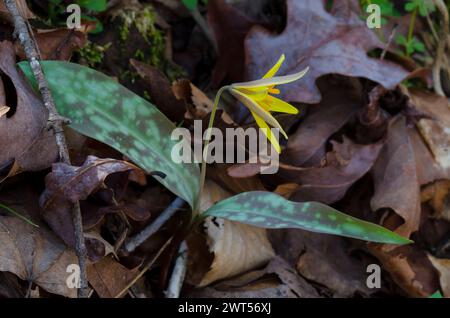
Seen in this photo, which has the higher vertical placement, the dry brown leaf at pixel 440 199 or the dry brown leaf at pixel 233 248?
the dry brown leaf at pixel 233 248

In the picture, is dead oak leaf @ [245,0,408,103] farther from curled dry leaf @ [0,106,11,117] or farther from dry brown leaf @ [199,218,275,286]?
curled dry leaf @ [0,106,11,117]

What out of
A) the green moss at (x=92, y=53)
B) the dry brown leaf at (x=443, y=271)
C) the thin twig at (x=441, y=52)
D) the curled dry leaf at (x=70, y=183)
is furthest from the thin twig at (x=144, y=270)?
the thin twig at (x=441, y=52)

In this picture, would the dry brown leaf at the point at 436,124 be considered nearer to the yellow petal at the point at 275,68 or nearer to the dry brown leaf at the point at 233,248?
the dry brown leaf at the point at 233,248

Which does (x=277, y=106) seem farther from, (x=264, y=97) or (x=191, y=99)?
(x=191, y=99)

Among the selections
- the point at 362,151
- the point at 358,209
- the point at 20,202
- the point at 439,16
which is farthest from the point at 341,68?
the point at 20,202

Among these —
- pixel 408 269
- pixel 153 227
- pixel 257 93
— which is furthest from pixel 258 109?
pixel 408 269
